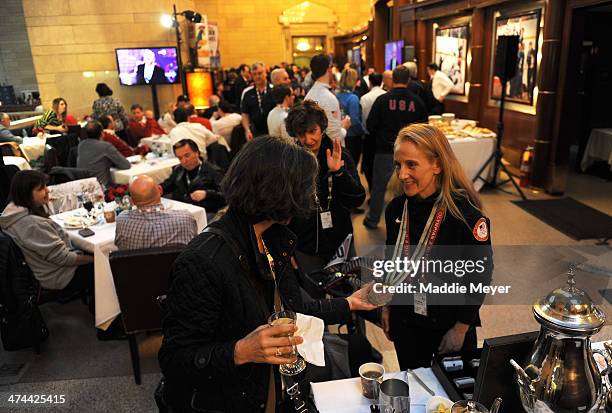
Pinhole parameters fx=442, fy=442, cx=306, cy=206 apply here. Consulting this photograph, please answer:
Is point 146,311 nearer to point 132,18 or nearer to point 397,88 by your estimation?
point 397,88

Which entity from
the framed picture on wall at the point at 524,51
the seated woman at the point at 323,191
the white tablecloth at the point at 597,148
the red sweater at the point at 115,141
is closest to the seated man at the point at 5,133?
the red sweater at the point at 115,141

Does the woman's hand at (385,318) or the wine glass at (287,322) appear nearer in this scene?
the wine glass at (287,322)

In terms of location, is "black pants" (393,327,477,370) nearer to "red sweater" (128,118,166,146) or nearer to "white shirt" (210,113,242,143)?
"white shirt" (210,113,242,143)

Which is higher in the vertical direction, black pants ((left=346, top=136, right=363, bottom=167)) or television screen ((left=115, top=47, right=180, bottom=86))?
television screen ((left=115, top=47, right=180, bottom=86))

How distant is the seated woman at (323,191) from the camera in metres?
2.54

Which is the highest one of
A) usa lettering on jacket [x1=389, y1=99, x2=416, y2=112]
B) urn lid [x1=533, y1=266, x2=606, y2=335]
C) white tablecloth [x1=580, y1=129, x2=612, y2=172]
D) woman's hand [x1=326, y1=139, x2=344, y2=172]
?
usa lettering on jacket [x1=389, y1=99, x2=416, y2=112]

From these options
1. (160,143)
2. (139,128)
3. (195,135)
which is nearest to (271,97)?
(195,135)

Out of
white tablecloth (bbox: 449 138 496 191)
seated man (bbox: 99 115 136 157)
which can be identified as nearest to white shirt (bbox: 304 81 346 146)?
white tablecloth (bbox: 449 138 496 191)

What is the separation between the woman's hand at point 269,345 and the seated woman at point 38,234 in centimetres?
248

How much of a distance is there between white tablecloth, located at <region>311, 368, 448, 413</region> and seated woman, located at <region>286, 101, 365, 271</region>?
1.19m

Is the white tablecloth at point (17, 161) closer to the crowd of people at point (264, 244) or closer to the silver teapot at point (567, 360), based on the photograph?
the crowd of people at point (264, 244)

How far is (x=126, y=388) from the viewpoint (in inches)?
108

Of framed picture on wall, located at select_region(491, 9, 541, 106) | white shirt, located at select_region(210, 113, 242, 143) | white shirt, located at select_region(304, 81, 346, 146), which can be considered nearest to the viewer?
white shirt, located at select_region(304, 81, 346, 146)

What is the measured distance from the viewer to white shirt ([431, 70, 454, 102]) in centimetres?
802
